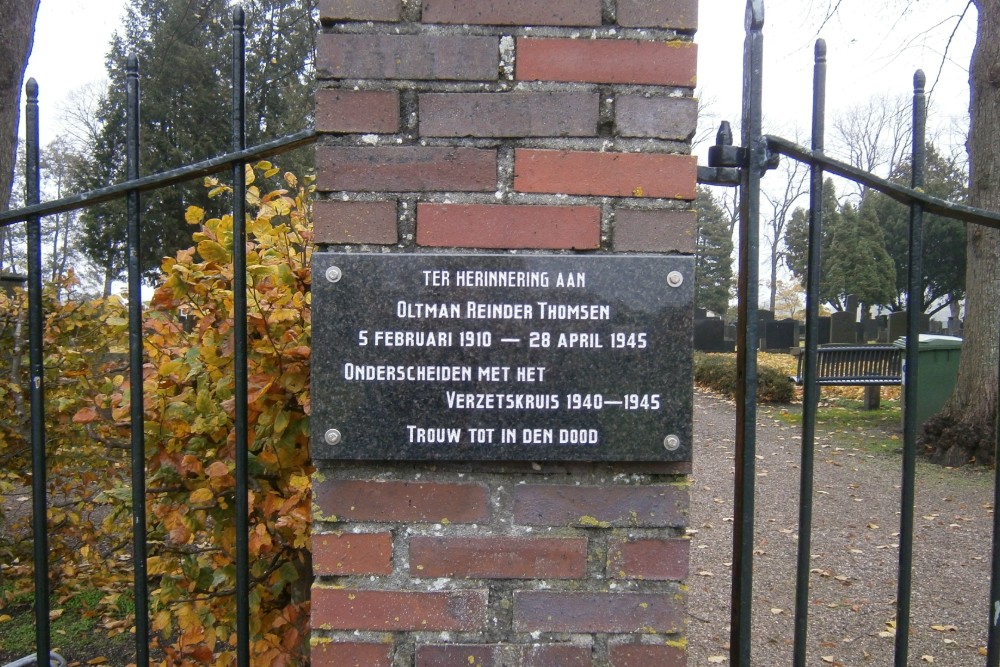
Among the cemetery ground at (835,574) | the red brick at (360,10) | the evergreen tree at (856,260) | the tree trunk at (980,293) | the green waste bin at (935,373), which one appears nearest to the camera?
the red brick at (360,10)

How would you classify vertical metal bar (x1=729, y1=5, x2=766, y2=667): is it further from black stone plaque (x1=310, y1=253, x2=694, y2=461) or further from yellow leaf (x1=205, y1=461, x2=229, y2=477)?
yellow leaf (x1=205, y1=461, x2=229, y2=477)

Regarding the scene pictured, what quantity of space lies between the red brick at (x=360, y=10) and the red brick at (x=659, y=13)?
1.42 feet

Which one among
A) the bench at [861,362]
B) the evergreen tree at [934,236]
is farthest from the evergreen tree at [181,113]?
the evergreen tree at [934,236]

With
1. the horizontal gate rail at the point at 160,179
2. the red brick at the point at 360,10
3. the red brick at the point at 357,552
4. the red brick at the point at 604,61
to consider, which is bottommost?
the red brick at the point at 357,552

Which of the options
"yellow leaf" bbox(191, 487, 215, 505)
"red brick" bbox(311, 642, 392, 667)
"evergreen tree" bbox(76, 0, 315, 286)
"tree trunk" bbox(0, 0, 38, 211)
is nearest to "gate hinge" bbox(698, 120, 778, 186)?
"red brick" bbox(311, 642, 392, 667)

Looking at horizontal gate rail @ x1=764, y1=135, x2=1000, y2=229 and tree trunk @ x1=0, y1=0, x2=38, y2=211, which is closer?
horizontal gate rail @ x1=764, y1=135, x2=1000, y2=229

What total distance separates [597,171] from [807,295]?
1.74 feet

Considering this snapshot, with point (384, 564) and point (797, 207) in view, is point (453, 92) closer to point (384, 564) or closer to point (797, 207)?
point (384, 564)

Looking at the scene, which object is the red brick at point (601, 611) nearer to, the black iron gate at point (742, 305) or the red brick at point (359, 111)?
the black iron gate at point (742, 305)

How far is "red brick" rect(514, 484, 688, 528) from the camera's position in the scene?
147 cm

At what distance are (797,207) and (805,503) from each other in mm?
40835

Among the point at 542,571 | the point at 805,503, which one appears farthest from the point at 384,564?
the point at 805,503

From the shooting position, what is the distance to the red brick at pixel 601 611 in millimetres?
1468

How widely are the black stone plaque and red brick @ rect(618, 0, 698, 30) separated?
0.45m
